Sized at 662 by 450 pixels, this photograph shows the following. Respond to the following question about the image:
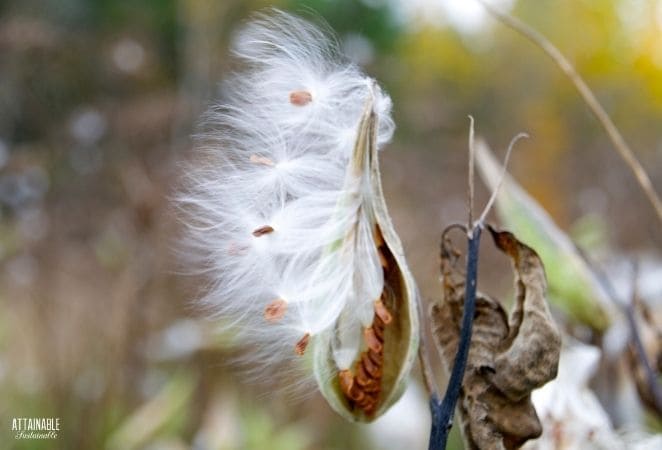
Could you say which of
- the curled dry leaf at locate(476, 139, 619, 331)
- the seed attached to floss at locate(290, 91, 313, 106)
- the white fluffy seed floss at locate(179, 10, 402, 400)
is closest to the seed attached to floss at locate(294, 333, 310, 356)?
the white fluffy seed floss at locate(179, 10, 402, 400)

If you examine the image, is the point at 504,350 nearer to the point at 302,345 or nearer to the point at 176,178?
the point at 302,345

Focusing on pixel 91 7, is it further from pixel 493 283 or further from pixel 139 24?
pixel 493 283

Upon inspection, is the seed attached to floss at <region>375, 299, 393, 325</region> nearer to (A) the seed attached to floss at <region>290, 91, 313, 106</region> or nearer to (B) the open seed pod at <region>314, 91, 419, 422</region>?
(B) the open seed pod at <region>314, 91, 419, 422</region>

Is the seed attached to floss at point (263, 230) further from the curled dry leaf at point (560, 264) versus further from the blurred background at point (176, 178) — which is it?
the curled dry leaf at point (560, 264)

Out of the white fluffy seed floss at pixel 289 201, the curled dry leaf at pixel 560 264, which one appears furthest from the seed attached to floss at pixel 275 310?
the curled dry leaf at pixel 560 264

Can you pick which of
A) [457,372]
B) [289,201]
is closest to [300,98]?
[289,201]
